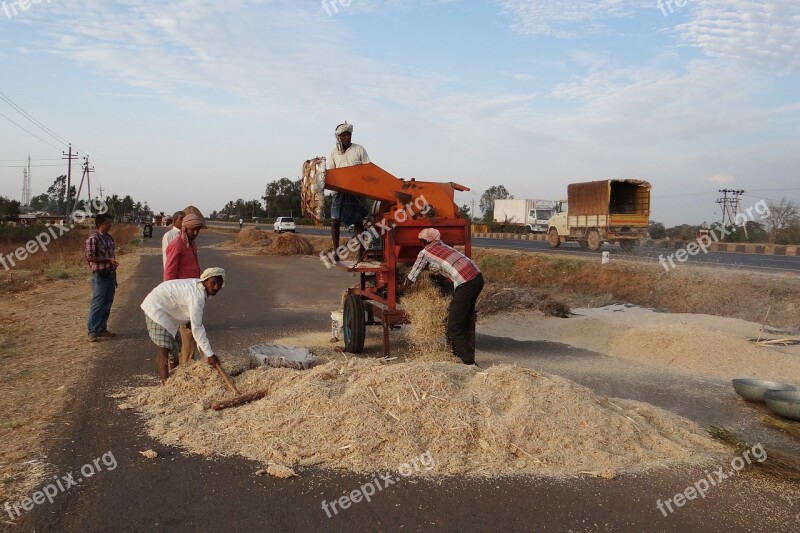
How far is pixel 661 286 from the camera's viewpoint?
14.3 m

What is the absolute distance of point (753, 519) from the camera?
12.4 ft

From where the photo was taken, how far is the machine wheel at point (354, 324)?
790 centimetres

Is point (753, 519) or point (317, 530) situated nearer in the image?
point (317, 530)

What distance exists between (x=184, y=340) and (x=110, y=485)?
237cm

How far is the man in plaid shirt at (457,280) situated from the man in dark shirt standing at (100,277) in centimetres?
445

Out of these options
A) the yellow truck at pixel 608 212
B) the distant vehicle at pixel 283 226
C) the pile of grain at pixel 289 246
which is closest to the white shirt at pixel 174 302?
the yellow truck at pixel 608 212

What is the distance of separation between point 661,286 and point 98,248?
38.0ft

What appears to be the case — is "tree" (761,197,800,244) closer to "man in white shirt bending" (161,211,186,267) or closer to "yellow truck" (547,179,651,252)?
"yellow truck" (547,179,651,252)

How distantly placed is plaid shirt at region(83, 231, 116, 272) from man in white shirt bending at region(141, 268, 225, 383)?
3136mm

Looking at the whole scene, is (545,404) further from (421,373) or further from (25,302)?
(25,302)

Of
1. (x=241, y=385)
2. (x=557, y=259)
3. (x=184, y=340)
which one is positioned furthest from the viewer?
(x=557, y=259)

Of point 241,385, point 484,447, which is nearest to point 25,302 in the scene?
point 241,385

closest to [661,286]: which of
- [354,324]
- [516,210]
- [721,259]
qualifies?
[721,259]

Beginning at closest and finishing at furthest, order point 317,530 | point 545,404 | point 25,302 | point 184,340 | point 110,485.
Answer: point 317,530, point 110,485, point 545,404, point 184,340, point 25,302
